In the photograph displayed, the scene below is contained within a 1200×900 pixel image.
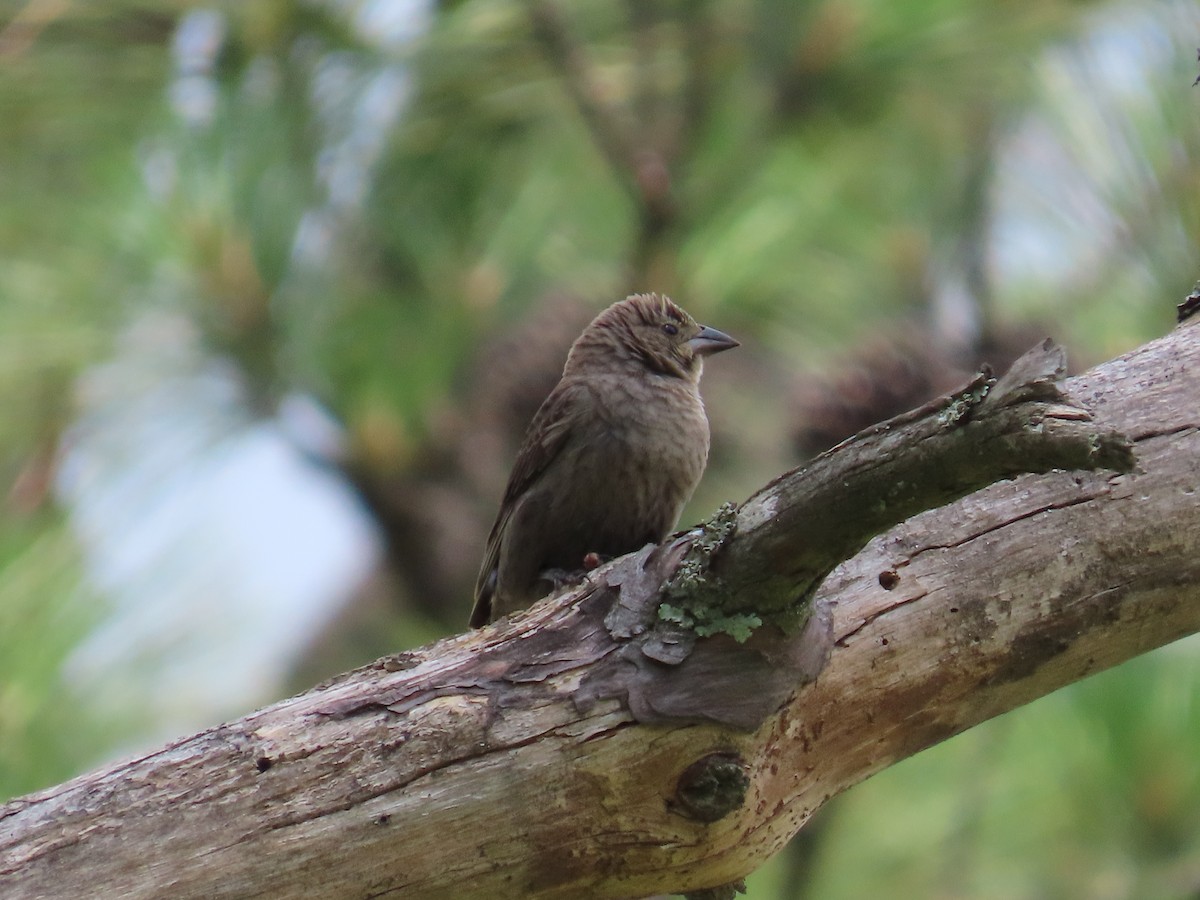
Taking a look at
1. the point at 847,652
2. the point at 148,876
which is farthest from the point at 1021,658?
the point at 148,876

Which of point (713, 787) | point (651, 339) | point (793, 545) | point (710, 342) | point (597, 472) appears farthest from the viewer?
point (710, 342)

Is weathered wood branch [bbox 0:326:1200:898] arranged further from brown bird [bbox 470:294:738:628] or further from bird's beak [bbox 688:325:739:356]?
bird's beak [bbox 688:325:739:356]

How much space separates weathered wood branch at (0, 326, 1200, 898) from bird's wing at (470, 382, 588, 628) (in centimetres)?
134

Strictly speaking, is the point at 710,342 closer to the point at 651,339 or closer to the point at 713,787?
the point at 651,339

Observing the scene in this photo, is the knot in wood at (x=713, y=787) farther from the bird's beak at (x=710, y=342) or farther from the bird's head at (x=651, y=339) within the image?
the bird's beak at (x=710, y=342)

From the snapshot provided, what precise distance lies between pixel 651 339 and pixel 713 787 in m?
2.10

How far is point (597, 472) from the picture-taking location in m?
4.09

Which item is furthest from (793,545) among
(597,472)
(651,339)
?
(651,339)

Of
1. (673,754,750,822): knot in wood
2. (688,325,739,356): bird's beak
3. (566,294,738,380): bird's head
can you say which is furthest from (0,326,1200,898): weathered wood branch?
(688,325,739,356): bird's beak

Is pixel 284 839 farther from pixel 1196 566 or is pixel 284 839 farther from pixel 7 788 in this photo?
pixel 1196 566

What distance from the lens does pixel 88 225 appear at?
4934 millimetres

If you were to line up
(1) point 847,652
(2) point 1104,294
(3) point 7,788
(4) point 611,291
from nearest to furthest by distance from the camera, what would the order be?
(1) point 847,652
(3) point 7,788
(2) point 1104,294
(4) point 611,291

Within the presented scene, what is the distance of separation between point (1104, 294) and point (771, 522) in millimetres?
2516

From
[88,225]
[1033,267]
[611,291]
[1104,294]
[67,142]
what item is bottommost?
[1104,294]
